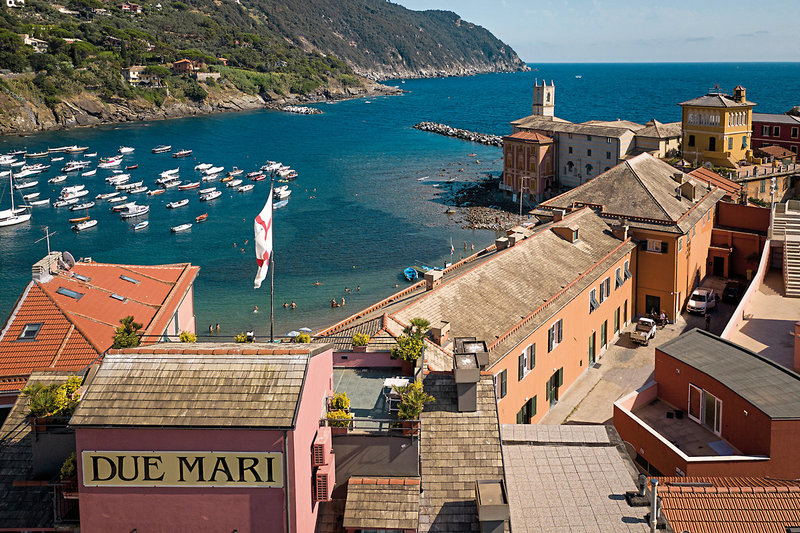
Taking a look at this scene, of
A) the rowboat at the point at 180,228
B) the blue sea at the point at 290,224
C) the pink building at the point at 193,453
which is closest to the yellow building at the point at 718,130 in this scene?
the blue sea at the point at 290,224

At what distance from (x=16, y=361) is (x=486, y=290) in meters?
17.0

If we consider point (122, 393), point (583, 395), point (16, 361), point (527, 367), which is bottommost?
point (583, 395)

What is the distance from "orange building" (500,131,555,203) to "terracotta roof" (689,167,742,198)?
30.0 m

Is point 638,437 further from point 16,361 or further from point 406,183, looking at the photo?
point 406,183

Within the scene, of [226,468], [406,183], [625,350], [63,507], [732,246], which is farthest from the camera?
[406,183]

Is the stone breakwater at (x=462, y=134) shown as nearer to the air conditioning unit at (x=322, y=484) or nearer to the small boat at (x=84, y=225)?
the small boat at (x=84, y=225)

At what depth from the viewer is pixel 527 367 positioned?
2775 cm

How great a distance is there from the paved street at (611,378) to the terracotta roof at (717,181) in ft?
39.9

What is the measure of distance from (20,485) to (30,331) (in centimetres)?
1022

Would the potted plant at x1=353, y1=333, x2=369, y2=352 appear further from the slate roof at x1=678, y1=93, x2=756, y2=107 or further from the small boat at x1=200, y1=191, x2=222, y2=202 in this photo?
the small boat at x1=200, y1=191, x2=222, y2=202

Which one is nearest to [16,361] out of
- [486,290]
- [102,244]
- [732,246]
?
[486,290]

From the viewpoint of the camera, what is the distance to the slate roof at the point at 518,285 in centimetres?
2694

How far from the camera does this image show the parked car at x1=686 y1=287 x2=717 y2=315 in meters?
41.8

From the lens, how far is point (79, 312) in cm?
2559
